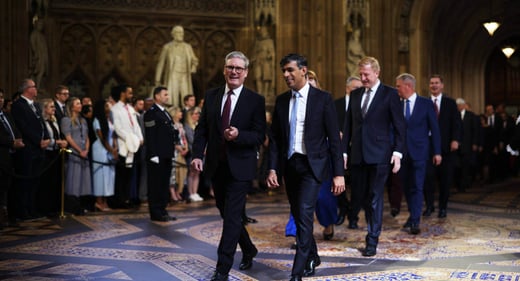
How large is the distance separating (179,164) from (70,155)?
2.10 m

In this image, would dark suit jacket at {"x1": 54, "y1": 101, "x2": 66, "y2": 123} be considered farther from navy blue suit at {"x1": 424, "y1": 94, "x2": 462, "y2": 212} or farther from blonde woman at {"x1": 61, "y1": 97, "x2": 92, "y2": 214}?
navy blue suit at {"x1": 424, "y1": 94, "x2": 462, "y2": 212}

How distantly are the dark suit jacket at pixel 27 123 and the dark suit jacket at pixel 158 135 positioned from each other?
1417 mm

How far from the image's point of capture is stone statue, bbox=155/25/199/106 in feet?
43.7

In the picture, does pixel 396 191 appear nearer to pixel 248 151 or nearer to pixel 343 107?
pixel 343 107

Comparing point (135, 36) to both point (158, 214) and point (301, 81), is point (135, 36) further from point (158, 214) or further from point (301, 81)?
point (301, 81)

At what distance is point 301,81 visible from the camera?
507 centimetres

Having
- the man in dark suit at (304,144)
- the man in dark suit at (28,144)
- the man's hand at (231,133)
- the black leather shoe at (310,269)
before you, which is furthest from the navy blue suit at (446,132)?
the man in dark suit at (28,144)

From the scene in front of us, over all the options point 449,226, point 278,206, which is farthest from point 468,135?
point 449,226

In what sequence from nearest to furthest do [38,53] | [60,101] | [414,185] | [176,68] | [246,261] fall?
[246,261] < [414,185] < [60,101] < [176,68] < [38,53]

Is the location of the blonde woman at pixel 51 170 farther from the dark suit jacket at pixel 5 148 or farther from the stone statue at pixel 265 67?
the stone statue at pixel 265 67

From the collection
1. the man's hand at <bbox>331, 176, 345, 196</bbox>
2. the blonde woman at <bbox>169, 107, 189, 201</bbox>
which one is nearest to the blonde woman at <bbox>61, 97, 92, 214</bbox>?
the blonde woman at <bbox>169, 107, 189, 201</bbox>

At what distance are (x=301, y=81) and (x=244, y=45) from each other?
12.8 meters

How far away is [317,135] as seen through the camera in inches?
200

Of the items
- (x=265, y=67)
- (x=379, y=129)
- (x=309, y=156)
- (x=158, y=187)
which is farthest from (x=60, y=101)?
(x=265, y=67)
